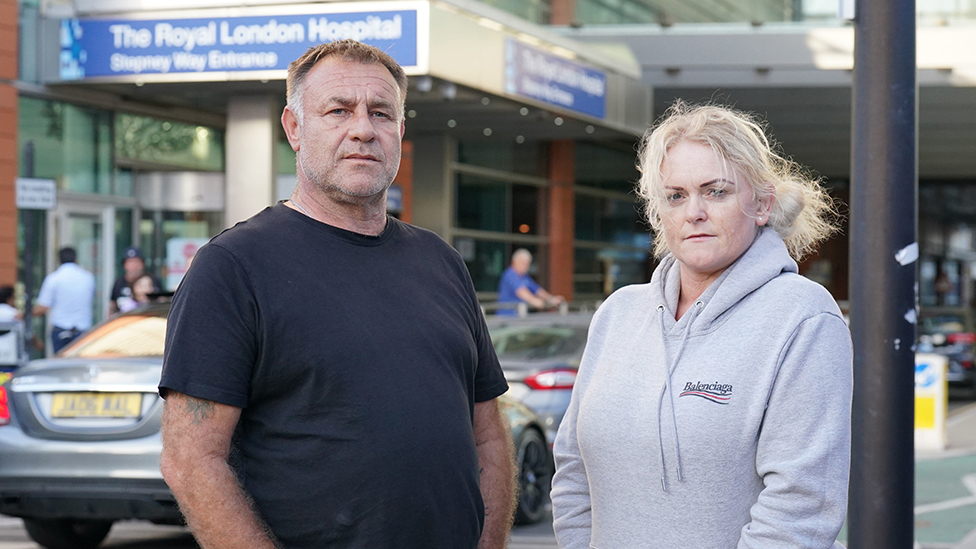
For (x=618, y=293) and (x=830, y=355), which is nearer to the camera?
(x=830, y=355)

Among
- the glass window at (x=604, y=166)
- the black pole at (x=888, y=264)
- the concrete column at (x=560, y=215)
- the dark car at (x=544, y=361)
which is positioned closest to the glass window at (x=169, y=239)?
the concrete column at (x=560, y=215)

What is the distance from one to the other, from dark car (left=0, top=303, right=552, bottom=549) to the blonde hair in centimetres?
406

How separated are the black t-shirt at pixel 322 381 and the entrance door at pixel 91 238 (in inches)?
560

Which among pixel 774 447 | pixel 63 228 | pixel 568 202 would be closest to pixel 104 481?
pixel 774 447

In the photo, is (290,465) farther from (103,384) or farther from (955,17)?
(955,17)

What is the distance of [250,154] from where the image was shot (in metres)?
15.1

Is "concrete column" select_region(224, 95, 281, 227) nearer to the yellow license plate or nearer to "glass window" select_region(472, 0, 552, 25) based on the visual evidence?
"glass window" select_region(472, 0, 552, 25)

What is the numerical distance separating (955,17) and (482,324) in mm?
18341

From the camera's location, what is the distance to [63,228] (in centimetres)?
1589

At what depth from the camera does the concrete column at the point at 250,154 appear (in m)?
14.9

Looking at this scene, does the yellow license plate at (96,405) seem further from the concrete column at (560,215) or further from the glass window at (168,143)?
the concrete column at (560,215)

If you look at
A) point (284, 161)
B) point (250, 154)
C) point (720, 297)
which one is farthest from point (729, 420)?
point (284, 161)

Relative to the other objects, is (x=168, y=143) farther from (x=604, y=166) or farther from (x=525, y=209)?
(x=604, y=166)

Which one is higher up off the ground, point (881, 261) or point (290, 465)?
point (881, 261)
